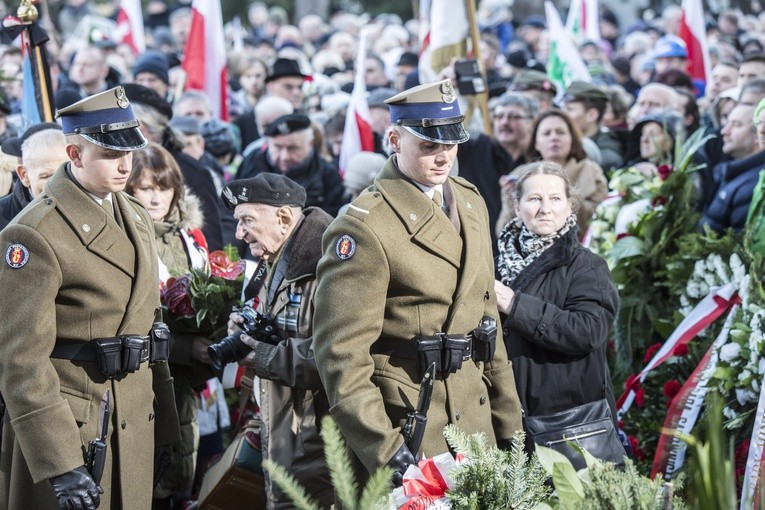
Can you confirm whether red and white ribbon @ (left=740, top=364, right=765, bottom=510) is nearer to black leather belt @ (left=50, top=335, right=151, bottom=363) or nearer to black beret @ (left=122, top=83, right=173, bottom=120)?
black leather belt @ (left=50, top=335, right=151, bottom=363)

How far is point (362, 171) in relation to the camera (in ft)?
25.6

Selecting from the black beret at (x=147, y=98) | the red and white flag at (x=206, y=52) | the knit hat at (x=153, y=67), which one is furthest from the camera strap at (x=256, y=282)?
the red and white flag at (x=206, y=52)

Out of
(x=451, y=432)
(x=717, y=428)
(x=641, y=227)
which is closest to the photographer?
(x=717, y=428)

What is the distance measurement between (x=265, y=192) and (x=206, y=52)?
6.29 m

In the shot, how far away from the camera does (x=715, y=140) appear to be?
8.75m

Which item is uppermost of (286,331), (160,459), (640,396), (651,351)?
(286,331)

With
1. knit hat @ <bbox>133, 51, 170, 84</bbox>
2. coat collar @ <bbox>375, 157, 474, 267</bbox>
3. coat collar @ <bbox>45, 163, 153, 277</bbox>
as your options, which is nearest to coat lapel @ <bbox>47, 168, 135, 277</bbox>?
coat collar @ <bbox>45, 163, 153, 277</bbox>

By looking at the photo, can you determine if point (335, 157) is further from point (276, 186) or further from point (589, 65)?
point (276, 186)

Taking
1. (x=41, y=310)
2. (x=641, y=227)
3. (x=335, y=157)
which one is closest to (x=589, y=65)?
(x=335, y=157)

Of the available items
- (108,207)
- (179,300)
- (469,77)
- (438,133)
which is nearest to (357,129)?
(469,77)

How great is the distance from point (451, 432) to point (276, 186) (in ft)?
7.13

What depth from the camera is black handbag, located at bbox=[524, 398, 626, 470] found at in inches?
193

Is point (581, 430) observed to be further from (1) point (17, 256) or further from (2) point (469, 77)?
(2) point (469, 77)

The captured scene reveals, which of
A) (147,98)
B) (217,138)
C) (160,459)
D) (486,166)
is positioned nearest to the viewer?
(160,459)
